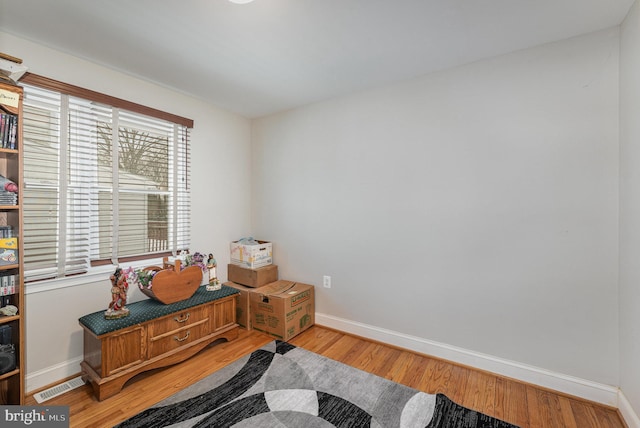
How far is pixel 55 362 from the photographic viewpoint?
2.00m

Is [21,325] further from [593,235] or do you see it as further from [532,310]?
[593,235]

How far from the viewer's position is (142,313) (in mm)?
2021

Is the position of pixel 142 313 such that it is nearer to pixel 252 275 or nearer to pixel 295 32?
pixel 252 275

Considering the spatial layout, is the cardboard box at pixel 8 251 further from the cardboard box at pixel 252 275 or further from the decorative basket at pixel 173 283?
the cardboard box at pixel 252 275

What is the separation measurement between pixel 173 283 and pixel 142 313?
1.00 feet

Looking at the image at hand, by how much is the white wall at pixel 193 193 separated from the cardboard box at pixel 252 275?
0.40ft

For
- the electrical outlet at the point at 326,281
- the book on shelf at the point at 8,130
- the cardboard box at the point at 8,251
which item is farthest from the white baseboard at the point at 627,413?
the book on shelf at the point at 8,130

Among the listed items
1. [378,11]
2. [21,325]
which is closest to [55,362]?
[21,325]

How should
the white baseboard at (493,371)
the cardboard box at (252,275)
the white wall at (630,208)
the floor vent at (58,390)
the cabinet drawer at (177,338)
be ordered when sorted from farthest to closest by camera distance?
the cardboard box at (252,275), the cabinet drawer at (177,338), the floor vent at (58,390), the white baseboard at (493,371), the white wall at (630,208)

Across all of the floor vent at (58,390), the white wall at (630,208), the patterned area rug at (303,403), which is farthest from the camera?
the floor vent at (58,390)

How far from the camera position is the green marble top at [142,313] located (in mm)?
1846

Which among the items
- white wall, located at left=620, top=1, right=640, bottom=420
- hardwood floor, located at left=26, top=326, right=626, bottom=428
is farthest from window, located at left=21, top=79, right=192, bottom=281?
white wall, located at left=620, top=1, right=640, bottom=420

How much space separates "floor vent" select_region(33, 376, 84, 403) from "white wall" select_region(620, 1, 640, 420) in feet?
11.4

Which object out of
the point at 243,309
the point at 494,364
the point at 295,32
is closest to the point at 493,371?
the point at 494,364
